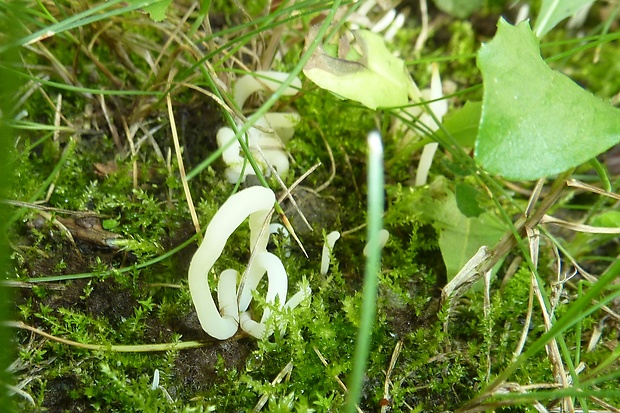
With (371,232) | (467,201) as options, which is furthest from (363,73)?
(371,232)

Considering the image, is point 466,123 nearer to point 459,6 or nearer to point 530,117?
point 530,117

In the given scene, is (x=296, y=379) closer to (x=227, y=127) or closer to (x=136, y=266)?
(x=136, y=266)

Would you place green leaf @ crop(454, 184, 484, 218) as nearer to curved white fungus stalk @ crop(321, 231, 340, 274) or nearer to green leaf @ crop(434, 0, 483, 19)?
curved white fungus stalk @ crop(321, 231, 340, 274)

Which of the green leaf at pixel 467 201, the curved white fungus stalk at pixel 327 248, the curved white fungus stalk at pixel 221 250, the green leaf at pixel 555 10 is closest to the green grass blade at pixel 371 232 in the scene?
the curved white fungus stalk at pixel 221 250

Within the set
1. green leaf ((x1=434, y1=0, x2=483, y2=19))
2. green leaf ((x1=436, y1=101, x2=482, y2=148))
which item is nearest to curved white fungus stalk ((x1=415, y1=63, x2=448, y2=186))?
green leaf ((x1=436, y1=101, x2=482, y2=148))

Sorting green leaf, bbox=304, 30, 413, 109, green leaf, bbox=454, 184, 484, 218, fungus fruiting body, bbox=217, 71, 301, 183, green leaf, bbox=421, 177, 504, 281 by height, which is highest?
green leaf, bbox=304, 30, 413, 109

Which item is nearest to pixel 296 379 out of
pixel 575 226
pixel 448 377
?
pixel 448 377
